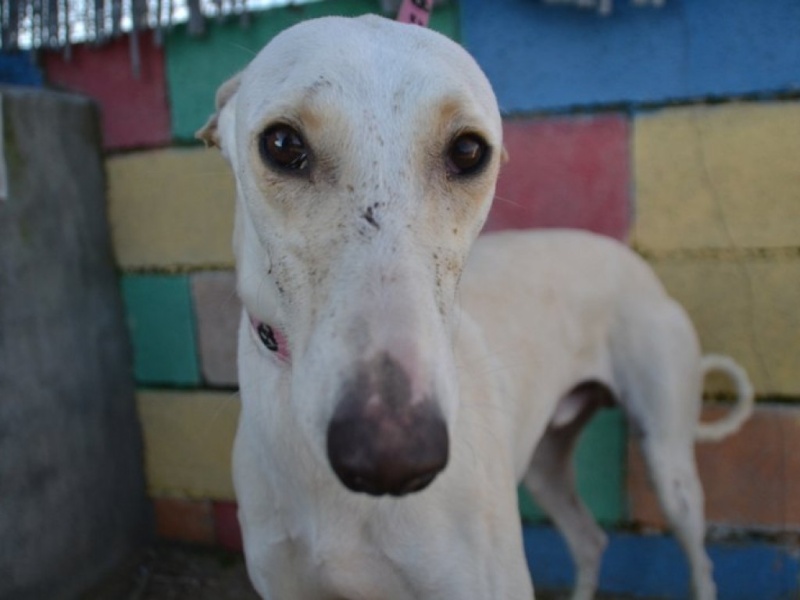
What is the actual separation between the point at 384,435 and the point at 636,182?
1737 millimetres

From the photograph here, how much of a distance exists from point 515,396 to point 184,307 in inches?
58.8

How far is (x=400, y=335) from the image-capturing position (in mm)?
870

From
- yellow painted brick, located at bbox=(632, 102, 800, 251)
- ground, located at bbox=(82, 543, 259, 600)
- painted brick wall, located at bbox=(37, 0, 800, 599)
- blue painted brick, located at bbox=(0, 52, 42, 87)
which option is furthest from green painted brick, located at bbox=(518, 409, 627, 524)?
blue painted brick, located at bbox=(0, 52, 42, 87)

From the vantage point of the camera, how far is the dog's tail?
2.14m

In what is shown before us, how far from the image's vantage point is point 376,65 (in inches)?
42.9

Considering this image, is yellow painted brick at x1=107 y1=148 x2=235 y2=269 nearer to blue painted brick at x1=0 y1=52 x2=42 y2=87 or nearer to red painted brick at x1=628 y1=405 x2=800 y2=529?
blue painted brick at x1=0 y1=52 x2=42 y2=87

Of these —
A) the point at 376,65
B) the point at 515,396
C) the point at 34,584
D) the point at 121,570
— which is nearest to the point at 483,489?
the point at 515,396

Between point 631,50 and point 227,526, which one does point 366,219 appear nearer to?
point 631,50

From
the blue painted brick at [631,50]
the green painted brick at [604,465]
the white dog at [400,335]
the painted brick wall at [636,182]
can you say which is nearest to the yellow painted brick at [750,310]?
the painted brick wall at [636,182]

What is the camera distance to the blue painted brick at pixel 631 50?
2102mm

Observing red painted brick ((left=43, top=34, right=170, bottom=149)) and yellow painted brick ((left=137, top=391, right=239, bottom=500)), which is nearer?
red painted brick ((left=43, top=34, right=170, bottom=149))

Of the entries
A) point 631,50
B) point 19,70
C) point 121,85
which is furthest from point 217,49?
point 631,50

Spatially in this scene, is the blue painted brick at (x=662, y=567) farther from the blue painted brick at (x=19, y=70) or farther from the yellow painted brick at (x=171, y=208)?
the blue painted brick at (x=19, y=70)

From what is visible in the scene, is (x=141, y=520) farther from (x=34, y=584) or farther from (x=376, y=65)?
(x=376, y=65)
